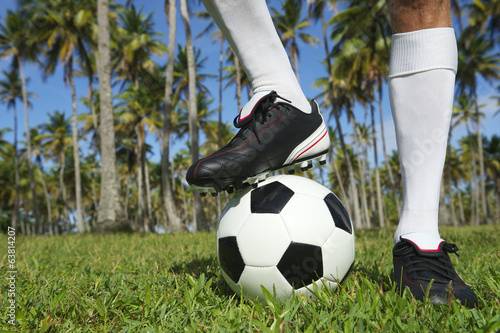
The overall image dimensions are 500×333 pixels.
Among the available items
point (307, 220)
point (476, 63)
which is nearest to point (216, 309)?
point (307, 220)

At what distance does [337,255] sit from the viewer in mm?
1669

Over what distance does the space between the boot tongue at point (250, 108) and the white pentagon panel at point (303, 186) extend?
1.23ft

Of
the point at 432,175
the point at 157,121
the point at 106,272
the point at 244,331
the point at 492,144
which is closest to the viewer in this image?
the point at 244,331

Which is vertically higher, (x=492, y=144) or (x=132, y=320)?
(x=492, y=144)


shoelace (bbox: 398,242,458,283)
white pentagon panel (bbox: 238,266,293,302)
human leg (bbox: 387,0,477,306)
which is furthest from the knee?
white pentagon panel (bbox: 238,266,293,302)

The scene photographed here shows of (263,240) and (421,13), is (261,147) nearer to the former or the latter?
(263,240)

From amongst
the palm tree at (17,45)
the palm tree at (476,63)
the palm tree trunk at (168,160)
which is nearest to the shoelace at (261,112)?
the palm tree trunk at (168,160)

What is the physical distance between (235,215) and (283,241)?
0.29m

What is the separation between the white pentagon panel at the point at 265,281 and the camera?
1570 millimetres

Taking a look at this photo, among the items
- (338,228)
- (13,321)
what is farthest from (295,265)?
(13,321)

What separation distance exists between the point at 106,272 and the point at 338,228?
1.61 meters

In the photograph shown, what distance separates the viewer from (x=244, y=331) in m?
1.17

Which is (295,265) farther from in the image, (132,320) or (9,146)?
(9,146)

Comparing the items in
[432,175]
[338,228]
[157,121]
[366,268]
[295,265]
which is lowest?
[366,268]
